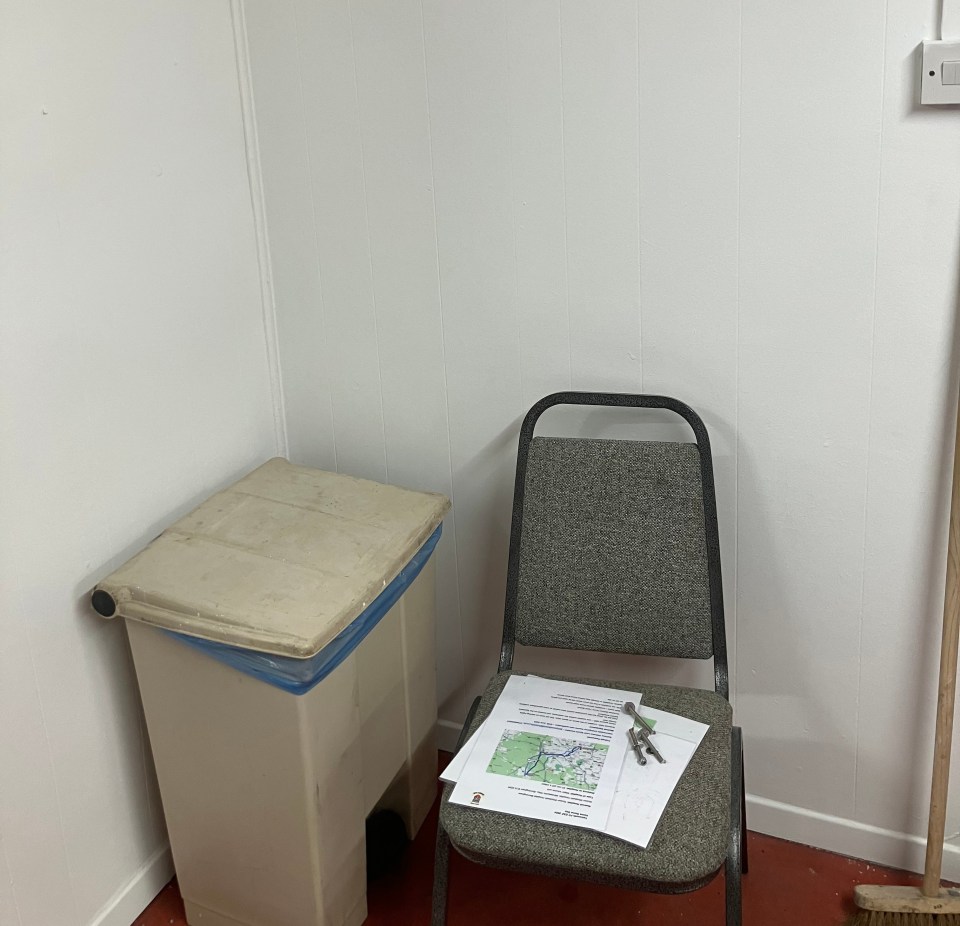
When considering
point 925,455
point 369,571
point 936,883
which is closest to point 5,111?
point 369,571

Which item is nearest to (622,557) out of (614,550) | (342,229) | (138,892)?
(614,550)

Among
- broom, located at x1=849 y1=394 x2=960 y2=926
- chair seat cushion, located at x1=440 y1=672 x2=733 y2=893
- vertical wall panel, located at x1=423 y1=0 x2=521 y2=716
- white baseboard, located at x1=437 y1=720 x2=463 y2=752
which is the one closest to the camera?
chair seat cushion, located at x1=440 y1=672 x2=733 y2=893

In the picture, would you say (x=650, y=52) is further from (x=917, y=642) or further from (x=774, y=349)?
(x=917, y=642)

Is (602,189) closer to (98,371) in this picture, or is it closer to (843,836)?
(98,371)

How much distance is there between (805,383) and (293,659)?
905mm

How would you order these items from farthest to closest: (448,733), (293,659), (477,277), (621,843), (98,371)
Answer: (448,733), (477,277), (98,371), (293,659), (621,843)

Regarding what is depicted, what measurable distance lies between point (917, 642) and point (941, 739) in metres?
0.16

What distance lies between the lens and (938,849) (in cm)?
173

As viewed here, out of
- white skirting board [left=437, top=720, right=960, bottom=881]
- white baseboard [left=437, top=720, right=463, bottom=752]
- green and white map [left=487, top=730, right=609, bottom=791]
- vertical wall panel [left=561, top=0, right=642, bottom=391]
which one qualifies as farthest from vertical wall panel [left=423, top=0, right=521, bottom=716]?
white skirting board [left=437, top=720, right=960, bottom=881]

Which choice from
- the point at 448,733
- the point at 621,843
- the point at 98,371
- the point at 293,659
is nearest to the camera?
the point at 621,843

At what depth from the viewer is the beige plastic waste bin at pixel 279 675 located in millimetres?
1567

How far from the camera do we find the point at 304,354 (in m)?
2.07

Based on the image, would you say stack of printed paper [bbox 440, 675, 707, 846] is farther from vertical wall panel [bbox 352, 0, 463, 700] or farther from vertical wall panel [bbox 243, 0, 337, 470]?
vertical wall panel [bbox 243, 0, 337, 470]

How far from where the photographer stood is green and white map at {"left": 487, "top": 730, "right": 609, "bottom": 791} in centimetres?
151
